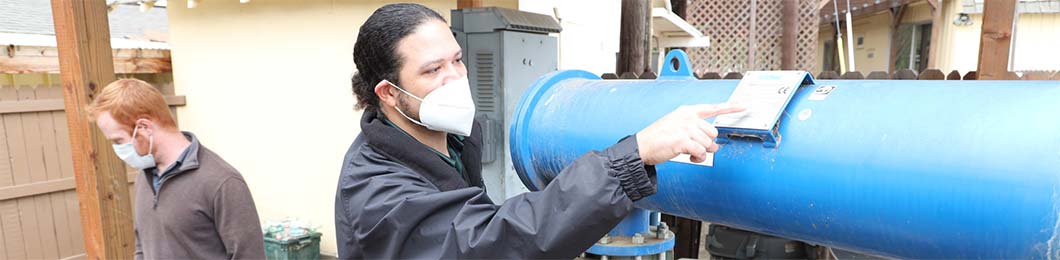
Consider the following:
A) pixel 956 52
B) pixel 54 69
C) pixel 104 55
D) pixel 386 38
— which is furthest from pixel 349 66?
pixel 956 52

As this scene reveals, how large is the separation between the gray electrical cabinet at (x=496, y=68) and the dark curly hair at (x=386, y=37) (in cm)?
124

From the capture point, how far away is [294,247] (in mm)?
4445

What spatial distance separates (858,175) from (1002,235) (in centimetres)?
24

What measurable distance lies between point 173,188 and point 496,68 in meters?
1.34

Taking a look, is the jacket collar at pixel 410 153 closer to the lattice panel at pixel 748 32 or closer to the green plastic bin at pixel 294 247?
the green plastic bin at pixel 294 247

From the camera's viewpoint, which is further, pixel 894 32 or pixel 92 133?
pixel 894 32

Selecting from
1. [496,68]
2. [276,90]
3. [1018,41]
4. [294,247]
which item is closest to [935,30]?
[1018,41]

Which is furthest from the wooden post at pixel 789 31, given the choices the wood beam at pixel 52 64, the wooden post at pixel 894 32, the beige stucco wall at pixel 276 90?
the wood beam at pixel 52 64

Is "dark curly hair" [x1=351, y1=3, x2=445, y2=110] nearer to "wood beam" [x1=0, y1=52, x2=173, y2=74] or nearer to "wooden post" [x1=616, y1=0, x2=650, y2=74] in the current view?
"wooden post" [x1=616, y1=0, x2=650, y2=74]

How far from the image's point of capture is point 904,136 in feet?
3.64

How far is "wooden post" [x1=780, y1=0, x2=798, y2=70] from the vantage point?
8.38m

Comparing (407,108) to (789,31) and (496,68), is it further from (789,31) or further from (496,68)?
(789,31)

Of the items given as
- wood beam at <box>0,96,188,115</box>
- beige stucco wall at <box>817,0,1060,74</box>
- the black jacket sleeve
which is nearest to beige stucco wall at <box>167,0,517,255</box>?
wood beam at <box>0,96,188,115</box>

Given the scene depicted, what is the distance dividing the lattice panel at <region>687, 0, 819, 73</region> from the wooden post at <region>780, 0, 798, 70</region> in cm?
24
